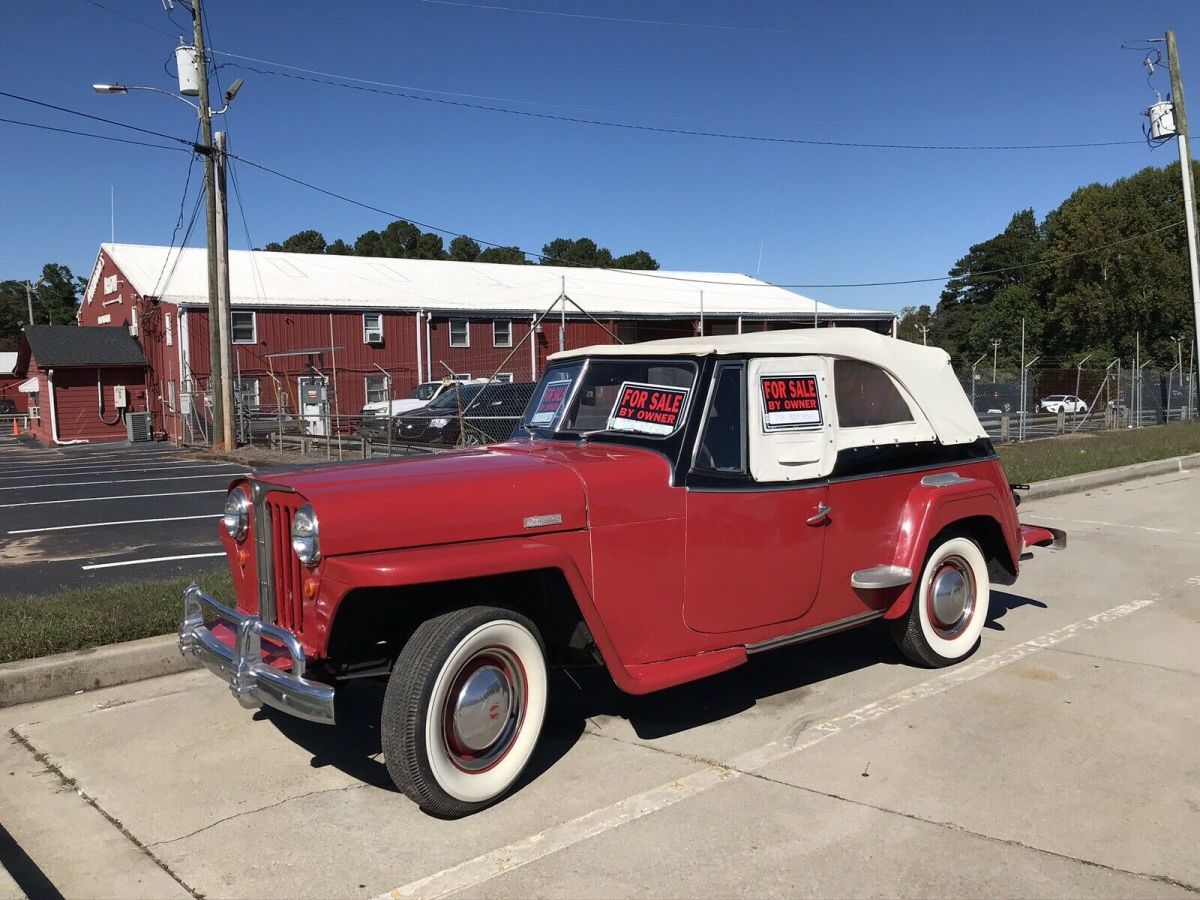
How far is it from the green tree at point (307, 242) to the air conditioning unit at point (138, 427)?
167 feet

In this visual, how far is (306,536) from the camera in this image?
3.56 meters

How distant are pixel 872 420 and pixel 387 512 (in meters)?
2.72

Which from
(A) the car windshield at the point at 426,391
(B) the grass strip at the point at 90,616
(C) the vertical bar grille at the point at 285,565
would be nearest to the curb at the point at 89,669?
(B) the grass strip at the point at 90,616

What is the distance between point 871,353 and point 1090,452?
1306 centimetres

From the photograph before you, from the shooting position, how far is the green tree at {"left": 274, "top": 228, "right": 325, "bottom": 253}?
3137 inches

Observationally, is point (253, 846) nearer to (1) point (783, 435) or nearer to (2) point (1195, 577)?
(1) point (783, 435)

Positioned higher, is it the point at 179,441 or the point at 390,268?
the point at 390,268

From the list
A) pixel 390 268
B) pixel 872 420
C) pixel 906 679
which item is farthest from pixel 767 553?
pixel 390 268

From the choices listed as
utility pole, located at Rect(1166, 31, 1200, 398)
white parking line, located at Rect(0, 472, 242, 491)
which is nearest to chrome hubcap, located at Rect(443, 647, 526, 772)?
white parking line, located at Rect(0, 472, 242, 491)

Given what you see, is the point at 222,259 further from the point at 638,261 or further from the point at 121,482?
the point at 638,261

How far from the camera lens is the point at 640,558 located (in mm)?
4051

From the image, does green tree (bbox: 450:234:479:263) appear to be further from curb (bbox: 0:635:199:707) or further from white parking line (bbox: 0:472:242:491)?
curb (bbox: 0:635:199:707)

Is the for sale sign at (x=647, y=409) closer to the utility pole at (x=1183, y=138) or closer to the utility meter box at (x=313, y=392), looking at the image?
the utility meter box at (x=313, y=392)

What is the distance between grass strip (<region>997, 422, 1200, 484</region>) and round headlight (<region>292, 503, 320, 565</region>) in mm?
10528
